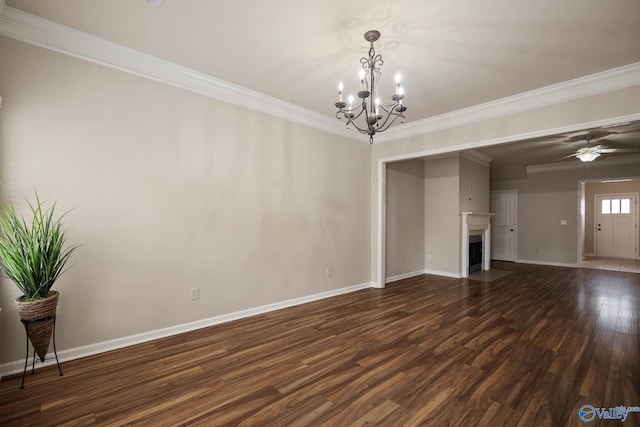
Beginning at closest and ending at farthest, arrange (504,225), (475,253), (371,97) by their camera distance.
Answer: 1. (371,97)
2. (475,253)
3. (504,225)

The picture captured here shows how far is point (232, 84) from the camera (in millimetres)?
3480

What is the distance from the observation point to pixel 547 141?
5.54 metres

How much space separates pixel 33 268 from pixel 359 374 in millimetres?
2591

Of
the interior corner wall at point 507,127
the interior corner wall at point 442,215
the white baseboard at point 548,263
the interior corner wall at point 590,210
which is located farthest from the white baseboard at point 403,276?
the interior corner wall at point 590,210

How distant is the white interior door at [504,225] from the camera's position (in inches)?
338

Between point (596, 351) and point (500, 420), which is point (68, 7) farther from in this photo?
point (596, 351)

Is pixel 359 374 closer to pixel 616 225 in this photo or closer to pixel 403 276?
pixel 403 276

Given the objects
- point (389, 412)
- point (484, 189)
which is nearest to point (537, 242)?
point (484, 189)

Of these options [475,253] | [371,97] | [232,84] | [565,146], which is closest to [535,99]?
[371,97]

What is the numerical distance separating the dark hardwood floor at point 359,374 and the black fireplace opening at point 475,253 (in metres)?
2.72

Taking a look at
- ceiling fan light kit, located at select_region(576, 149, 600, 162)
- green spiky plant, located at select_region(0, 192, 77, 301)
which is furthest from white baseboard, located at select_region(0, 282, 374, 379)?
ceiling fan light kit, located at select_region(576, 149, 600, 162)

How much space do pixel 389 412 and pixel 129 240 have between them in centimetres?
271

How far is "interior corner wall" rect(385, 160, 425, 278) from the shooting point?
5.83 m

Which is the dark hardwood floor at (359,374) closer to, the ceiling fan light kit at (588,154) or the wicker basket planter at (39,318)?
the wicker basket planter at (39,318)
